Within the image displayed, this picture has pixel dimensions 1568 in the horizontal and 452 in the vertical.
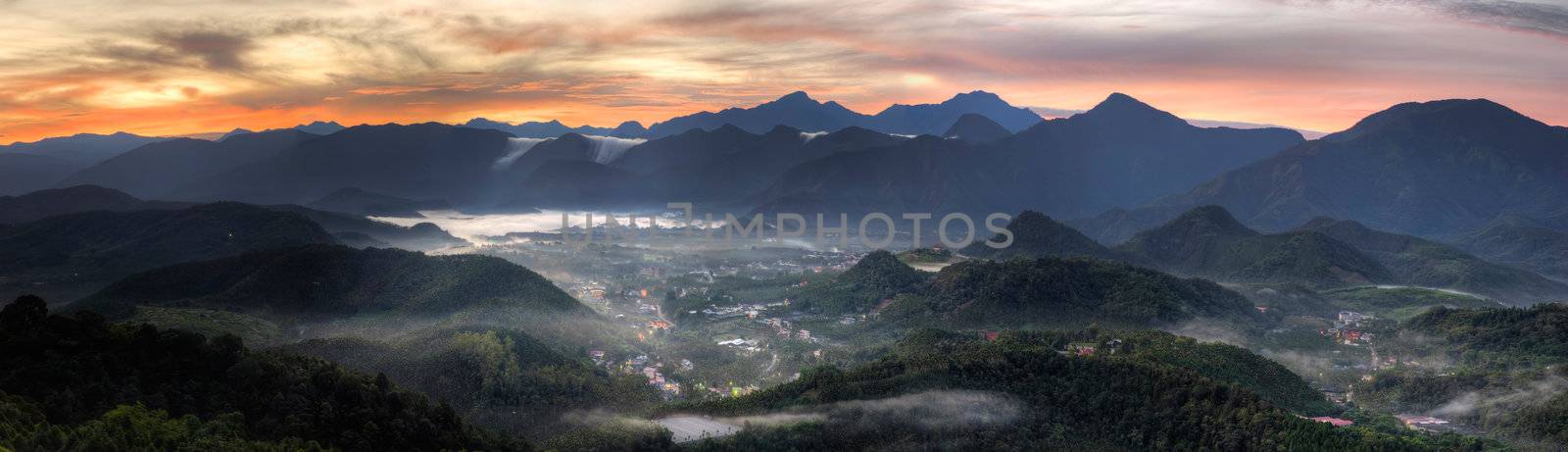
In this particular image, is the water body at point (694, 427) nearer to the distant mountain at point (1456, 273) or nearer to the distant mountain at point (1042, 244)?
the distant mountain at point (1042, 244)

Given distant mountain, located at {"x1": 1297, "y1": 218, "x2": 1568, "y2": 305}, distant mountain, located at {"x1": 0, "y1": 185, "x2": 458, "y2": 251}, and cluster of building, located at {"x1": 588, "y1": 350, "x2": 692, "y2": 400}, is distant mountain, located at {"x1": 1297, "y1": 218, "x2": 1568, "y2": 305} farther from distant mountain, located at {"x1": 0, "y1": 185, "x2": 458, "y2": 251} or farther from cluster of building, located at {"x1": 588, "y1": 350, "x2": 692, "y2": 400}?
distant mountain, located at {"x1": 0, "y1": 185, "x2": 458, "y2": 251}

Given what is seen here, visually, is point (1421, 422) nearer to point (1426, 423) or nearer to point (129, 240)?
point (1426, 423)

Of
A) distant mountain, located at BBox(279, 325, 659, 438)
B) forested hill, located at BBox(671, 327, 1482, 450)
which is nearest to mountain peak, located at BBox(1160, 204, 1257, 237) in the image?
forested hill, located at BBox(671, 327, 1482, 450)

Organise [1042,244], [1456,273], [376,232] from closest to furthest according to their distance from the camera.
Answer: [1456,273]
[1042,244]
[376,232]

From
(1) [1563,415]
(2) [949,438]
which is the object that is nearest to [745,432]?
(2) [949,438]

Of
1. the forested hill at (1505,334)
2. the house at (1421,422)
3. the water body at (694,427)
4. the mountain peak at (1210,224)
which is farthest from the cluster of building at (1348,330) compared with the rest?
the water body at (694,427)

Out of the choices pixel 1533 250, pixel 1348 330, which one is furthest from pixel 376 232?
pixel 1533 250
